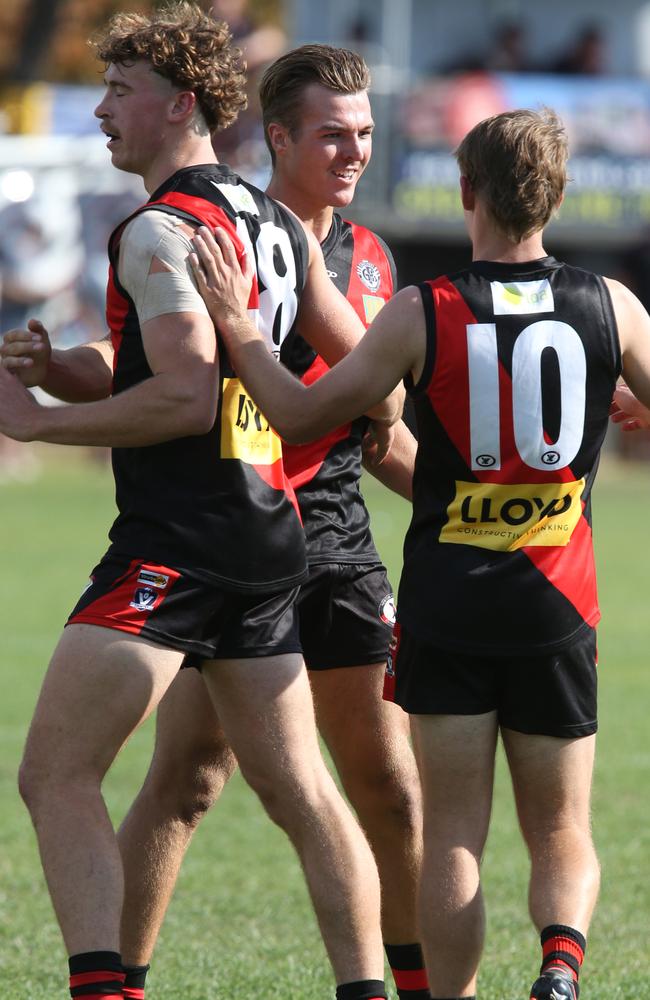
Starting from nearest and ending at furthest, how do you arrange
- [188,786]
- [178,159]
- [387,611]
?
[178,159] → [188,786] → [387,611]

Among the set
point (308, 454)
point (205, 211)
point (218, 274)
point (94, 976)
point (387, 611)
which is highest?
point (205, 211)

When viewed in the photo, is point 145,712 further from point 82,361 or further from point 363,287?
point 363,287

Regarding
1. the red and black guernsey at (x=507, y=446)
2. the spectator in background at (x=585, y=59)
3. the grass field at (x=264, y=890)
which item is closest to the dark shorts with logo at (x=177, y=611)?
the red and black guernsey at (x=507, y=446)

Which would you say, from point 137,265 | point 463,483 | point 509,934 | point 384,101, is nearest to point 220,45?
point 137,265

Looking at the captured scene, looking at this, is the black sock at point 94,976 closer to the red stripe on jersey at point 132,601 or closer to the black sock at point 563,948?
the red stripe on jersey at point 132,601

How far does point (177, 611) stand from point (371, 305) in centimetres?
132

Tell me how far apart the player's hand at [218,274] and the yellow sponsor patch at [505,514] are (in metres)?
0.66

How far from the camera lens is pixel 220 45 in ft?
12.3

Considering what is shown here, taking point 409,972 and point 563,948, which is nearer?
point 563,948

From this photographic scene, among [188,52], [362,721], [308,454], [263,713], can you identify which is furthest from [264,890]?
[188,52]

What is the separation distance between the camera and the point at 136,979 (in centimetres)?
415

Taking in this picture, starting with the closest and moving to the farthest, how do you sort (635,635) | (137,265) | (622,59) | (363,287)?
(137,265) < (363,287) < (635,635) < (622,59)

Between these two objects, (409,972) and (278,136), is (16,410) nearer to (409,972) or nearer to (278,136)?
(278,136)

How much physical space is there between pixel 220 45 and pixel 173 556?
1.22 m
